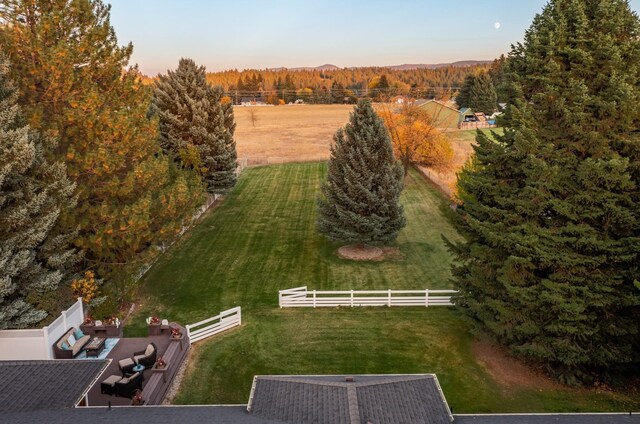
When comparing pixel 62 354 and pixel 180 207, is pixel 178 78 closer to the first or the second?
pixel 180 207

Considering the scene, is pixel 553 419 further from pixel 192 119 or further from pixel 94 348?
pixel 192 119

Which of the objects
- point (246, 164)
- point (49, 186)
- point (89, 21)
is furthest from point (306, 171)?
point (49, 186)

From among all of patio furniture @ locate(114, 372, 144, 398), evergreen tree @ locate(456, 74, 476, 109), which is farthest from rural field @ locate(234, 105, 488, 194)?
patio furniture @ locate(114, 372, 144, 398)

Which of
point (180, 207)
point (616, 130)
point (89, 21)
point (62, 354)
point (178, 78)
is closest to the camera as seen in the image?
point (616, 130)

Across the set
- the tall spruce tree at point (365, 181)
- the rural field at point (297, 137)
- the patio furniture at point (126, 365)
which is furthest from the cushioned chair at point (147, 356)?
the rural field at point (297, 137)

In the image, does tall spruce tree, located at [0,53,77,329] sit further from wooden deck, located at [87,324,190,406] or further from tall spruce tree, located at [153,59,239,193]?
tall spruce tree, located at [153,59,239,193]

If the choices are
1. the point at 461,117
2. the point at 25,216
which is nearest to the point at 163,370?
the point at 25,216
